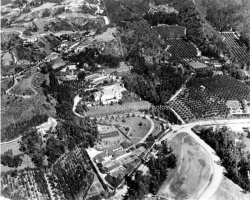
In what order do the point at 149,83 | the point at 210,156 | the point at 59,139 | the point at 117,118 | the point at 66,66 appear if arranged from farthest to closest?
the point at 66,66, the point at 149,83, the point at 117,118, the point at 59,139, the point at 210,156

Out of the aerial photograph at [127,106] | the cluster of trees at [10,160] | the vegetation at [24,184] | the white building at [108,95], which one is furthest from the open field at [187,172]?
the cluster of trees at [10,160]

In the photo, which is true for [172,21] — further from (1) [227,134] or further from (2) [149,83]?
(1) [227,134]

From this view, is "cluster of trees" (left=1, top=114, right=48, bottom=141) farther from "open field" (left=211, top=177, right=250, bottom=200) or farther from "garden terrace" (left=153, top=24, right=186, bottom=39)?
"garden terrace" (left=153, top=24, right=186, bottom=39)

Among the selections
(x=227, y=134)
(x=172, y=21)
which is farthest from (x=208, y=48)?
(x=227, y=134)

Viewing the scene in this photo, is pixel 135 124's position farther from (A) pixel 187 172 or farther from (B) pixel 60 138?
(A) pixel 187 172

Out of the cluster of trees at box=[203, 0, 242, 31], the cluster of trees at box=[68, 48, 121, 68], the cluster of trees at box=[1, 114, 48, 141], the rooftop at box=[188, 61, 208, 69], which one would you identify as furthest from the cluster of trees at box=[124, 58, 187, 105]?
the cluster of trees at box=[203, 0, 242, 31]
